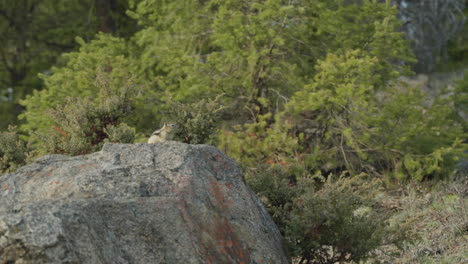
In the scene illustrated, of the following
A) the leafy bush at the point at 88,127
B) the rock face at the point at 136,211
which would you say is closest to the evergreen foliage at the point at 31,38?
the leafy bush at the point at 88,127

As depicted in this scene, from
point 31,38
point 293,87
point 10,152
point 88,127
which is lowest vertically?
point 31,38

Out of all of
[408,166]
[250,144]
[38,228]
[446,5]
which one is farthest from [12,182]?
[446,5]

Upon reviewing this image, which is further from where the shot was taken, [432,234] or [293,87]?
[293,87]

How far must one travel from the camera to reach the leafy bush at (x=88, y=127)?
7227mm

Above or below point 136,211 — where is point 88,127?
below

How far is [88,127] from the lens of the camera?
770 cm

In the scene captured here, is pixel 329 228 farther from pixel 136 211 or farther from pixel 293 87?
pixel 293 87

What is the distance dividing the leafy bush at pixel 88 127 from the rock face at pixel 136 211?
172 cm

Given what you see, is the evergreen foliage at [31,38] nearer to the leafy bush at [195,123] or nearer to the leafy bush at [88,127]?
the leafy bush at [88,127]

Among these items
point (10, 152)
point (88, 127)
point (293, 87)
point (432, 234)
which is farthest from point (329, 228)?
point (293, 87)

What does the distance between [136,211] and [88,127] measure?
3.55 meters

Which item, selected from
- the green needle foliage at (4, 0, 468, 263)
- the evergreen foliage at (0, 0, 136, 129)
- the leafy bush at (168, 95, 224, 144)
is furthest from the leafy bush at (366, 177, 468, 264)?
the evergreen foliage at (0, 0, 136, 129)

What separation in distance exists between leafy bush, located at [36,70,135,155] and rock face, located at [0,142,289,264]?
1.72 m

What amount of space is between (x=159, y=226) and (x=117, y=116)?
3.88 metres
